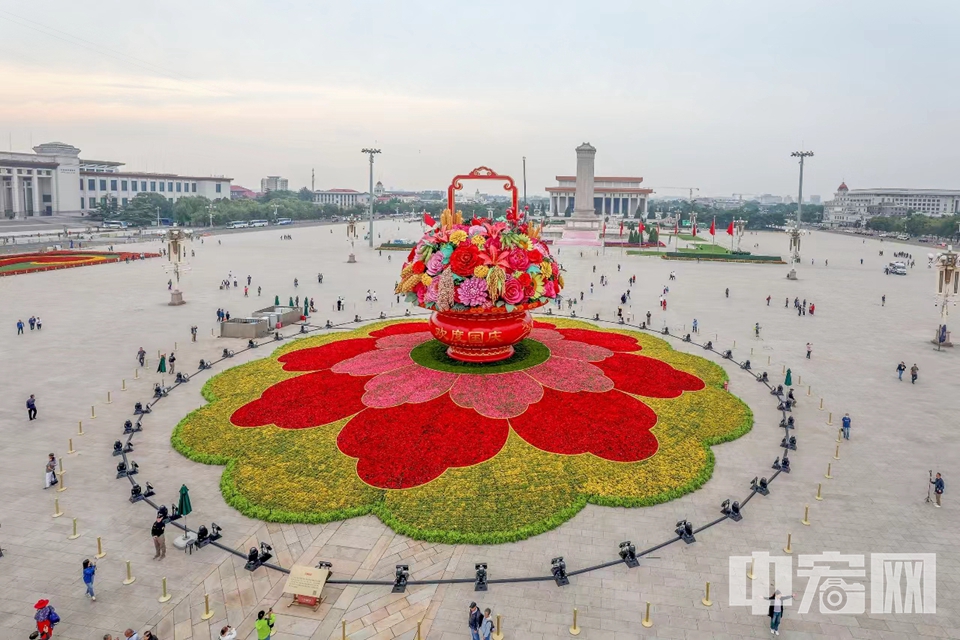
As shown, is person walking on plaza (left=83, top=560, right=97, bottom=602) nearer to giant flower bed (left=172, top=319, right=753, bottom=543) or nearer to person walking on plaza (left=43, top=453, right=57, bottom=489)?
giant flower bed (left=172, top=319, right=753, bottom=543)

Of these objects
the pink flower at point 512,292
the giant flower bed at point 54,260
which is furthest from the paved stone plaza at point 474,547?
the giant flower bed at point 54,260

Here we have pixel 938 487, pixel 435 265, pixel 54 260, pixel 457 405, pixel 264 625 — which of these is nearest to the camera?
pixel 264 625

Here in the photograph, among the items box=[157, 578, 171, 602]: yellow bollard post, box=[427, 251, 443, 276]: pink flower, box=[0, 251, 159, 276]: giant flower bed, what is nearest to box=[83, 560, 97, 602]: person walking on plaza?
box=[157, 578, 171, 602]: yellow bollard post

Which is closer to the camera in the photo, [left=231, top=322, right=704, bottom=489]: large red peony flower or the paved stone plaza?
the paved stone plaza

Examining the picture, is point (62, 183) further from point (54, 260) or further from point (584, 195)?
point (584, 195)

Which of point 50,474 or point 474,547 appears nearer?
point 474,547

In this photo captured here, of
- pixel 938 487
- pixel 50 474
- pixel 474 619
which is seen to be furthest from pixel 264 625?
pixel 938 487
